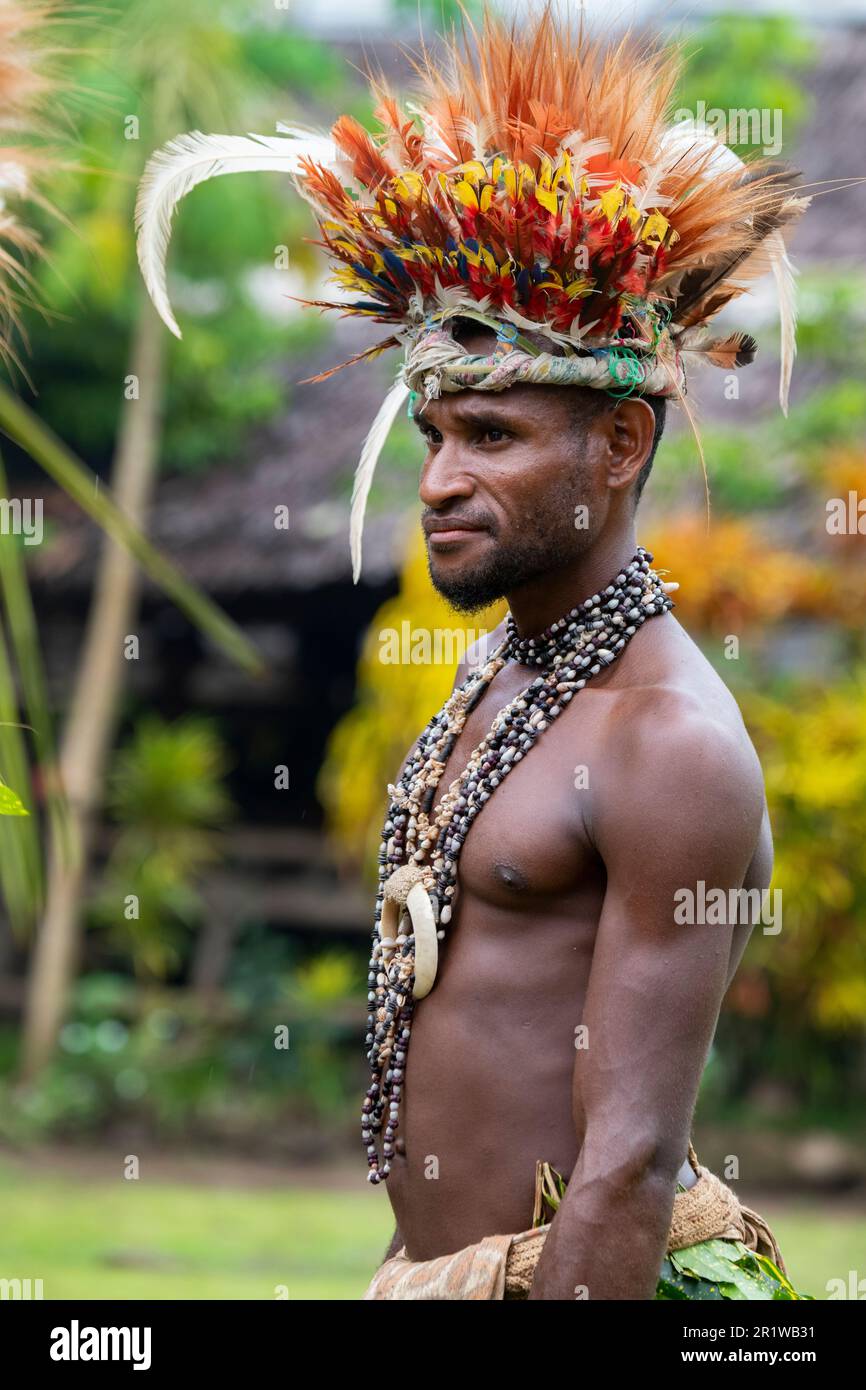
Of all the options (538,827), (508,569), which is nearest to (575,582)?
(508,569)

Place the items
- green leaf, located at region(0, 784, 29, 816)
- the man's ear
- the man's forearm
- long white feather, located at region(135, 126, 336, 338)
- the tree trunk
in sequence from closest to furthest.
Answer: green leaf, located at region(0, 784, 29, 816), the man's forearm, the man's ear, long white feather, located at region(135, 126, 336, 338), the tree trunk

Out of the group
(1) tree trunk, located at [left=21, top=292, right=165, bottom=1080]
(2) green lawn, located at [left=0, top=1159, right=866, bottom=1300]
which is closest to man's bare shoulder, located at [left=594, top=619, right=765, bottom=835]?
(2) green lawn, located at [left=0, top=1159, right=866, bottom=1300]

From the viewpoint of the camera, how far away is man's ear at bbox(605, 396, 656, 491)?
2.63 metres

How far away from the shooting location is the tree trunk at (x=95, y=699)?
10.1 m

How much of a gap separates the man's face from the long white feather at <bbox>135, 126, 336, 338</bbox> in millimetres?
498

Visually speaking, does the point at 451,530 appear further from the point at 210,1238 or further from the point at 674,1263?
the point at 210,1238

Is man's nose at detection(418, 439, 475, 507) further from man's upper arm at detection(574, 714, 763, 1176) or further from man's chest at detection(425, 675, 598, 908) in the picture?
A: man's upper arm at detection(574, 714, 763, 1176)

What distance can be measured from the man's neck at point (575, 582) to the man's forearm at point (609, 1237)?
34.9 inches

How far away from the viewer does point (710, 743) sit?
2354mm

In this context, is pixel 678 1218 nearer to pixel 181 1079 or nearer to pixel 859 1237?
pixel 859 1237

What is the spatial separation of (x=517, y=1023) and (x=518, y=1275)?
0.34 metres

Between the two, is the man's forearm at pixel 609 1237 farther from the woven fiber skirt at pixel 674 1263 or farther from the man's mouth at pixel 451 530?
the man's mouth at pixel 451 530

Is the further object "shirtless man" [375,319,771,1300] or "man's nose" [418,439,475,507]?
"man's nose" [418,439,475,507]
